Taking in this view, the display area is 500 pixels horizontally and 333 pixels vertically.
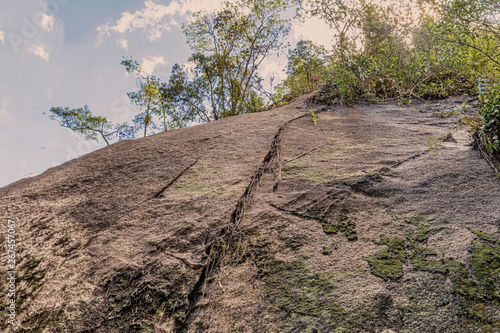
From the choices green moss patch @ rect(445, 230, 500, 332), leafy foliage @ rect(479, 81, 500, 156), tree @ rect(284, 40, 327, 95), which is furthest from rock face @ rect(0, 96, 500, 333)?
tree @ rect(284, 40, 327, 95)

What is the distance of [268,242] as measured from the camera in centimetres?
228

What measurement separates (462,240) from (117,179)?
368 cm

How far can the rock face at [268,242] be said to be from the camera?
1.75m

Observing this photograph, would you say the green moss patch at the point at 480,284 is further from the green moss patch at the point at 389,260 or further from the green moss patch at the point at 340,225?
the green moss patch at the point at 340,225

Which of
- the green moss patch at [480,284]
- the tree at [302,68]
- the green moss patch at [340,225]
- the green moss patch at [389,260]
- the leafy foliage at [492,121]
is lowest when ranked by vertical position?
the green moss patch at [480,284]

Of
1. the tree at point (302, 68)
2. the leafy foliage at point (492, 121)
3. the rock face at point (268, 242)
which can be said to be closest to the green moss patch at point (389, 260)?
the rock face at point (268, 242)

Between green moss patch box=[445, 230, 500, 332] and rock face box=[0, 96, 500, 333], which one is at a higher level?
rock face box=[0, 96, 500, 333]

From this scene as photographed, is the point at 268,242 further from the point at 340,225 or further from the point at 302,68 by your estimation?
the point at 302,68

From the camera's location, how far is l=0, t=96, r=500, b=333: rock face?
1.75m

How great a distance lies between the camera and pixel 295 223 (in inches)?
96.1

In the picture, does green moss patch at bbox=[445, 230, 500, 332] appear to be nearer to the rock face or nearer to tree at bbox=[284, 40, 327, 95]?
the rock face

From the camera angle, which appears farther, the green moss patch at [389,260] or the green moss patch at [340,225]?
the green moss patch at [340,225]

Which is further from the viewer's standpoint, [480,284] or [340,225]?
[340,225]

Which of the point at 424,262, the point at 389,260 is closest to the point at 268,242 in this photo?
the point at 389,260
